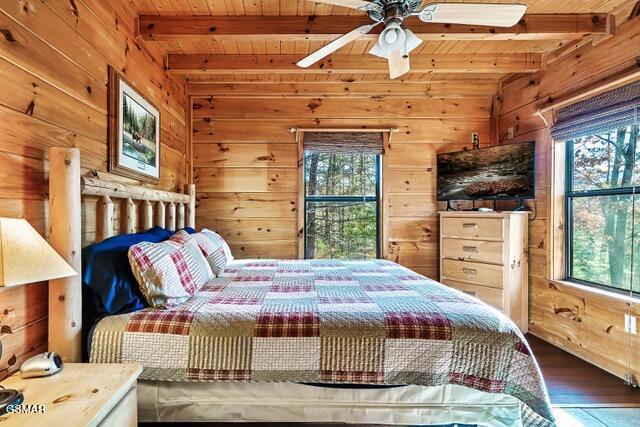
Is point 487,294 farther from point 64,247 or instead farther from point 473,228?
point 64,247

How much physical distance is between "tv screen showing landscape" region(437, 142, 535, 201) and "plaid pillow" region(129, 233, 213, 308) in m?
2.73

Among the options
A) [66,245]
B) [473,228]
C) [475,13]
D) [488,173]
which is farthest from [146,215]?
[488,173]

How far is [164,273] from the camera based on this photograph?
1.59m

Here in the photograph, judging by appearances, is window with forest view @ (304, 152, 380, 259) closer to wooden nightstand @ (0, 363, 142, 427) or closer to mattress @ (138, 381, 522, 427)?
mattress @ (138, 381, 522, 427)

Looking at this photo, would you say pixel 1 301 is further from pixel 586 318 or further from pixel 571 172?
pixel 571 172

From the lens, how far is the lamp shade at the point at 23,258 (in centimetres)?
93

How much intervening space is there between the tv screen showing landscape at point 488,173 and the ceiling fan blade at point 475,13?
5.43ft

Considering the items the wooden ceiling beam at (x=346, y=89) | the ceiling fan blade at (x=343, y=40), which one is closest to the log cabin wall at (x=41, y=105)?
the ceiling fan blade at (x=343, y=40)

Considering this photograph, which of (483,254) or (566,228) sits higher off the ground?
(566,228)

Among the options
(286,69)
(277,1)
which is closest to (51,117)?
(277,1)

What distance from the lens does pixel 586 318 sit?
2.52m

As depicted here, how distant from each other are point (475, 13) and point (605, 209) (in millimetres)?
1930

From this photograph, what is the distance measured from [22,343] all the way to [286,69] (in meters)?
2.62

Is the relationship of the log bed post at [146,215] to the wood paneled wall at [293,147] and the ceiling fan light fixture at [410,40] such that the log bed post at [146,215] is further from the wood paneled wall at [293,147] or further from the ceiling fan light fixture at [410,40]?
the ceiling fan light fixture at [410,40]
